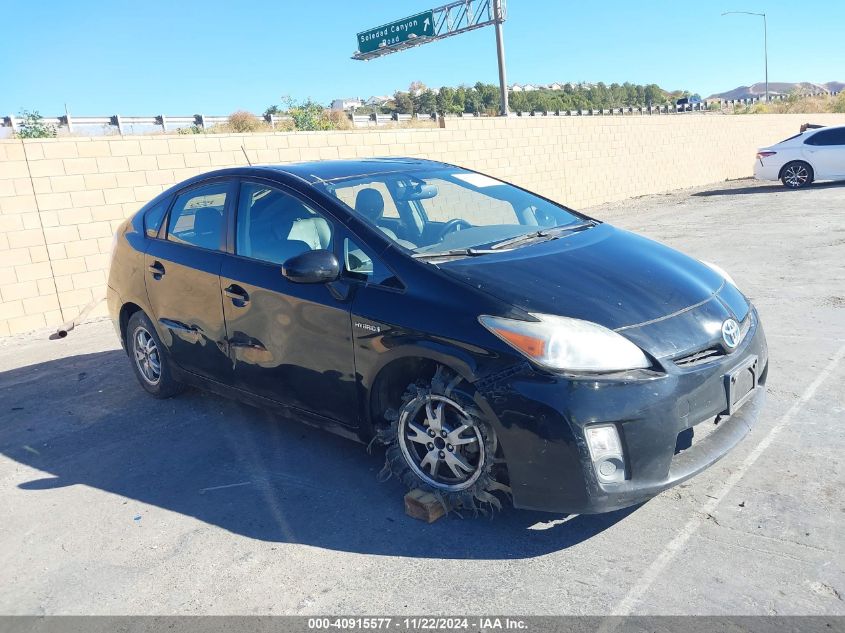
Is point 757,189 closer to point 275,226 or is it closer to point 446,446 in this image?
point 275,226

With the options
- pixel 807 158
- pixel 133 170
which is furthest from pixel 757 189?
pixel 133 170

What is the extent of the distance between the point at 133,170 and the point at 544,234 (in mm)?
6925

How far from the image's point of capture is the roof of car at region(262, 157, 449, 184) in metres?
4.39

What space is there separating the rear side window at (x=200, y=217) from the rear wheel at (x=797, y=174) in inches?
691

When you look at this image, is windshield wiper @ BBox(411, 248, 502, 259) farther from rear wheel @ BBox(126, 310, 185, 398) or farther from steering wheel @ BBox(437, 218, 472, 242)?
rear wheel @ BBox(126, 310, 185, 398)

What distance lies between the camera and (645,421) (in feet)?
9.90

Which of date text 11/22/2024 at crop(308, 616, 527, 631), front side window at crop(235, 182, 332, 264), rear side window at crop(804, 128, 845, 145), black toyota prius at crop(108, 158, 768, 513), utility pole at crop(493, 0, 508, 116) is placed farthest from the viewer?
utility pole at crop(493, 0, 508, 116)

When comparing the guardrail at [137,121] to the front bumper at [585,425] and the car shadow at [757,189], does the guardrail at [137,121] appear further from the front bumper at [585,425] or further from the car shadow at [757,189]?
the front bumper at [585,425]

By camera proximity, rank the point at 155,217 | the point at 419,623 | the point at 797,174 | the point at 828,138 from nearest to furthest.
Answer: the point at 419,623 < the point at 155,217 < the point at 828,138 < the point at 797,174

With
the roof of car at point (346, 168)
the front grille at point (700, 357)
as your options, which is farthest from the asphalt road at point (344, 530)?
the roof of car at point (346, 168)

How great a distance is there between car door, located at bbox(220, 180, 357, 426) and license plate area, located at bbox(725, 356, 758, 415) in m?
1.78

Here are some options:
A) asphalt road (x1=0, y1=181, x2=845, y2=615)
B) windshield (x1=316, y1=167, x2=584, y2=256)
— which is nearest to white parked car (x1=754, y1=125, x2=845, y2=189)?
asphalt road (x1=0, y1=181, x2=845, y2=615)

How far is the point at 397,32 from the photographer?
30.9 meters

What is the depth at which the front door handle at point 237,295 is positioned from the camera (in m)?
4.30
